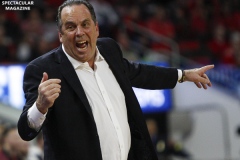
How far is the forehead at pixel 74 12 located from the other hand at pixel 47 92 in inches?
16.9

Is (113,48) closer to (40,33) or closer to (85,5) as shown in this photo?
(85,5)

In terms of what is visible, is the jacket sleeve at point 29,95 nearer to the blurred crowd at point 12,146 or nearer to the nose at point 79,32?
the nose at point 79,32

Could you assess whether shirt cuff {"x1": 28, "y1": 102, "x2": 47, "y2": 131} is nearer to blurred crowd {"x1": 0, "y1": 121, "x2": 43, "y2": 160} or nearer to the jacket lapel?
the jacket lapel

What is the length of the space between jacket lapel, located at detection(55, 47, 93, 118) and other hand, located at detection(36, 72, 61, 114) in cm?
28

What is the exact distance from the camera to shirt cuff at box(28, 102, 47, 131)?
2.91 meters

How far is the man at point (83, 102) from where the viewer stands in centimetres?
308

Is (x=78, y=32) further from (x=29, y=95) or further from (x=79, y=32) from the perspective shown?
(x=29, y=95)

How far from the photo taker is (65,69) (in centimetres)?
319

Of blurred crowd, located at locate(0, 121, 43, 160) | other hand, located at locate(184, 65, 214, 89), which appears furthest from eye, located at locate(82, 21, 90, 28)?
blurred crowd, located at locate(0, 121, 43, 160)

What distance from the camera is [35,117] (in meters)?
2.91

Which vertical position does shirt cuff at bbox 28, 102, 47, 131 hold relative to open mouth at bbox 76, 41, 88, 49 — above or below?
below

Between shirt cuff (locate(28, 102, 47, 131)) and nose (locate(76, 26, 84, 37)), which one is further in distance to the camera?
nose (locate(76, 26, 84, 37))

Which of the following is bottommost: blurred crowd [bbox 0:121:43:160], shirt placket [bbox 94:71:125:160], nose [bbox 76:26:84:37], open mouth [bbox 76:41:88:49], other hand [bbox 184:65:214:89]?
blurred crowd [bbox 0:121:43:160]

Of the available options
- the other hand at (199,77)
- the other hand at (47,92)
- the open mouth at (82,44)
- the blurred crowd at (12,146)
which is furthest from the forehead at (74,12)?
the blurred crowd at (12,146)
